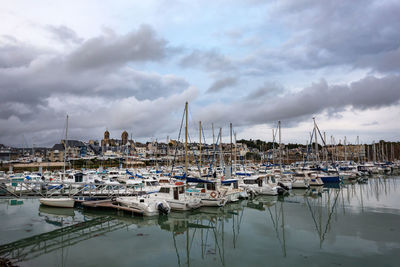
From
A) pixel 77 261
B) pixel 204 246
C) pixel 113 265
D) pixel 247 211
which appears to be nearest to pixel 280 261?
pixel 204 246

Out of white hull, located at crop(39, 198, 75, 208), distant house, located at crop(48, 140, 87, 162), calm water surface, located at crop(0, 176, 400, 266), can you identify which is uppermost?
distant house, located at crop(48, 140, 87, 162)

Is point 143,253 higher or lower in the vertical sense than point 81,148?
lower

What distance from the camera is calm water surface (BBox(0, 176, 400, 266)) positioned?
42.7 ft

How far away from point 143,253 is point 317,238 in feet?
35.4

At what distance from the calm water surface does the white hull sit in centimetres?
57

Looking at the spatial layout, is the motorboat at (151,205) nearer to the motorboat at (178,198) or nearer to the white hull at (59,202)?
the motorboat at (178,198)

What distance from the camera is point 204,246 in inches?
603

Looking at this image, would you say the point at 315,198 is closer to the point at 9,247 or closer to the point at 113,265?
the point at 113,265

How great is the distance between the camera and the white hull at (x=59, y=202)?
2503cm

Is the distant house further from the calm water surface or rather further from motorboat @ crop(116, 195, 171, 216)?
motorboat @ crop(116, 195, 171, 216)

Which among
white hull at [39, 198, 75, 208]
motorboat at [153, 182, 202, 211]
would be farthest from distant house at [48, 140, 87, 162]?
motorboat at [153, 182, 202, 211]

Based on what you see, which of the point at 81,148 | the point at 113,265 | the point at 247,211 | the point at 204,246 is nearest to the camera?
the point at 113,265

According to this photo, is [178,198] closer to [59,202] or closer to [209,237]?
[209,237]

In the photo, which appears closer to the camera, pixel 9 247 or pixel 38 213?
pixel 9 247
